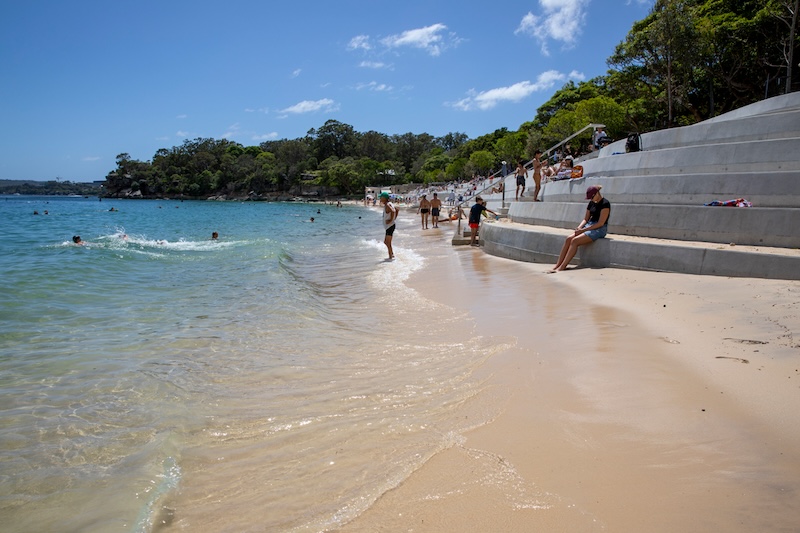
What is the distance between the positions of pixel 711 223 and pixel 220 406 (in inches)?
316

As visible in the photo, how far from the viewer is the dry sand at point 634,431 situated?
7.57ft

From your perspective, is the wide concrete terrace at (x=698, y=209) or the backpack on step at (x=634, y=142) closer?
the wide concrete terrace at (x=698, y=209)

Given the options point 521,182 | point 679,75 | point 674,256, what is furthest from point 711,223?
point 679,75

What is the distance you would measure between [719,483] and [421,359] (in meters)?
2.86

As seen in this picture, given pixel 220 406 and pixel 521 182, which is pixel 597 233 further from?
pixel 521 182

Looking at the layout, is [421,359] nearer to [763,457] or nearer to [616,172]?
[763,457]

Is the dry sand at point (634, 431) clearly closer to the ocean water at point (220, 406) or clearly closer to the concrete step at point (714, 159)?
the ocean water at point (220, 406)

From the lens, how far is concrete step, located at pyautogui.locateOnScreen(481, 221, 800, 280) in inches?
252

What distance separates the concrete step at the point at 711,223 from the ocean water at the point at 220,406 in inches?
179

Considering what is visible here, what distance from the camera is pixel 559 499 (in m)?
2.42

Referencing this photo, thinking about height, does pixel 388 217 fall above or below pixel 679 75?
below

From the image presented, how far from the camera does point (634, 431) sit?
9.93ft

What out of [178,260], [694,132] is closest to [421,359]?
[694,132]

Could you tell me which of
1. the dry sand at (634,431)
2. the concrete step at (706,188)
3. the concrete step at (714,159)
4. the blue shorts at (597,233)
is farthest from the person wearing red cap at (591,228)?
the concrete step at (714,159)
